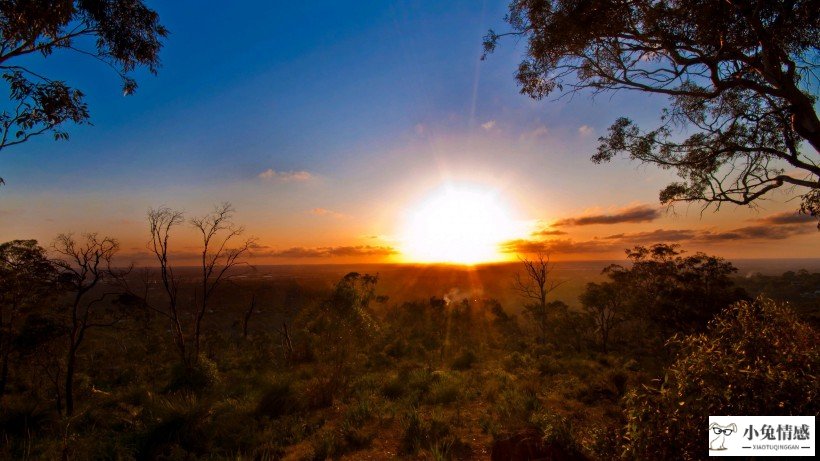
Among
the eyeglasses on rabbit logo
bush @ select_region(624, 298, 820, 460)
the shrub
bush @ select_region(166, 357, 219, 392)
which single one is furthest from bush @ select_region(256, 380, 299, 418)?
the eyeglasses on rabbit logo

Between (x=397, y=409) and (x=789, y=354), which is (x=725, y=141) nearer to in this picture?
(x=789, y=354)

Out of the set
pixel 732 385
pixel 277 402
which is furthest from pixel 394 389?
pixel 732 385

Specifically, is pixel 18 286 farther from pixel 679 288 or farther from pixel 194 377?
pixel 679 288

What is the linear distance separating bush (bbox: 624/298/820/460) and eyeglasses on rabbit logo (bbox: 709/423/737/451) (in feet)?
0.30

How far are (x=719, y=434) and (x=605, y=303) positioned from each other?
3182 cm

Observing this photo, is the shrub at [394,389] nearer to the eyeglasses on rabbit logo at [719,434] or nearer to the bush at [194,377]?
the bush at [194,377]

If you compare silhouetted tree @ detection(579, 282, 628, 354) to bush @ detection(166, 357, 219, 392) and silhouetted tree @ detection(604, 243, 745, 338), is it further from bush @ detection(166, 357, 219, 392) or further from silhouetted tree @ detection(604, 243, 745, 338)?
bush @ detection(166, 357, 219, 392)

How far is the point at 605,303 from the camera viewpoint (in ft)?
99.8

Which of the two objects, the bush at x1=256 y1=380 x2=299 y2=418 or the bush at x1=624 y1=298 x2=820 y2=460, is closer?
the bush at x1=624 y1=298 x2=820 y2=460

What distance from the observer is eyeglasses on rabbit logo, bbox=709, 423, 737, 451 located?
3.10 meters

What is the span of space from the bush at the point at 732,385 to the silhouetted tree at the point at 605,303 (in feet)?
93.1

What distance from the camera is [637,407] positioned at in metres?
3.93

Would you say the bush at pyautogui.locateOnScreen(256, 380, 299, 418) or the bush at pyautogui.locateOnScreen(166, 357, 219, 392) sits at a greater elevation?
the bush at pyautogui.locateOnScreen(256, 380, 299, 418)

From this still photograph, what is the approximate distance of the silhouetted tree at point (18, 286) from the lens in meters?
13.5
